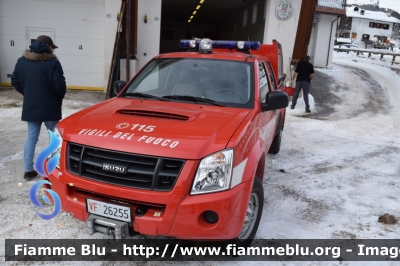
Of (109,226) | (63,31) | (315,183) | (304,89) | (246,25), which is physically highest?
(246,25)

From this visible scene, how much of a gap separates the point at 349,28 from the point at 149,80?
6957 cm

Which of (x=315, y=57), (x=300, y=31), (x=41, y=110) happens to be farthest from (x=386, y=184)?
(x=315, y=57)

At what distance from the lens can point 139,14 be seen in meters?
11.5

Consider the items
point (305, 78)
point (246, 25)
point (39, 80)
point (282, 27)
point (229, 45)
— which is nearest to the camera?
point (39, 80)

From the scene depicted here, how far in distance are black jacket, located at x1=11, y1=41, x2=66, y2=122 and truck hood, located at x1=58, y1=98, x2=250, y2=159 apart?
1.15m

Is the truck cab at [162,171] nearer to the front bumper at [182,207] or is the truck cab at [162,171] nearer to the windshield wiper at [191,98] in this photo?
the front bumper at [182,207]

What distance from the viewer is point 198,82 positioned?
4.05m

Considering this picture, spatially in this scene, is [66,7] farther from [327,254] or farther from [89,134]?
[327,254]

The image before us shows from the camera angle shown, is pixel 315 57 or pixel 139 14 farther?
pixel 315 57

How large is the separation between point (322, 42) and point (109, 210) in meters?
22.7

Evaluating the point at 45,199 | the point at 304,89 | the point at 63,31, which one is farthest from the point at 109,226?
the point at 63,31

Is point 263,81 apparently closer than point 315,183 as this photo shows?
Yes

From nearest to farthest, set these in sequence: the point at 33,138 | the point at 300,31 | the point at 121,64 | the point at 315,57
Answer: the point at 33,138 → the point at 121,64 → the point at 300,31 → the point at 315,57

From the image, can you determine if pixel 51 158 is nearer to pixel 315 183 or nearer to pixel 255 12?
pixel 315 183
